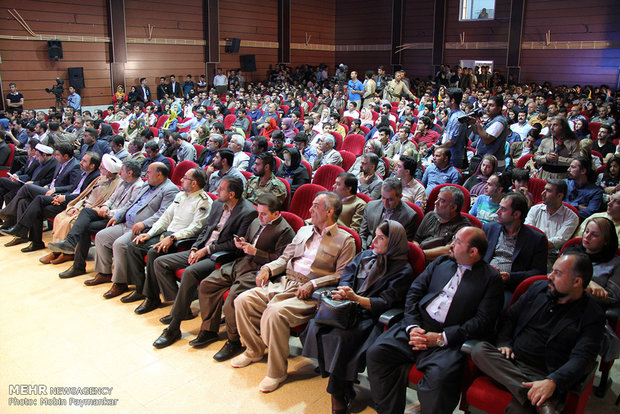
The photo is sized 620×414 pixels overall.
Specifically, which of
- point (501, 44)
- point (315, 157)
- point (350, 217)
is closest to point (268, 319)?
point (350, 217)

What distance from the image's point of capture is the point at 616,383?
118 inches

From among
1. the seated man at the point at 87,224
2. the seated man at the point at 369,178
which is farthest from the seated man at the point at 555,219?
the seated man at the point at 87,224

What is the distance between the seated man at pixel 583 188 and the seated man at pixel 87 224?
4014mm

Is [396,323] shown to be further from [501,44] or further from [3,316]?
[501,44]

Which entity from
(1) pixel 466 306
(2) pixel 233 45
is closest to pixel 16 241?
(1) pixel 466 306

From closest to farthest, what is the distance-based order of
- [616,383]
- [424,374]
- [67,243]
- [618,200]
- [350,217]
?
[424,374] → [616,383] → [618,200] → [350,217] → [67,243]

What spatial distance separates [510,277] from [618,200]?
100 centimetres

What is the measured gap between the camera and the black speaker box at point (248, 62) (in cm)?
1756

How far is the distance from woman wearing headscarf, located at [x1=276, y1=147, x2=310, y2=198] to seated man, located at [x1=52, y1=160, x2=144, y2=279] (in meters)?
1.54

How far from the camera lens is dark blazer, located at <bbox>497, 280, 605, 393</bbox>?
223 centimetres

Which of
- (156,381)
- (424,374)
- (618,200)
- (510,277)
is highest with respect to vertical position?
(618,200)

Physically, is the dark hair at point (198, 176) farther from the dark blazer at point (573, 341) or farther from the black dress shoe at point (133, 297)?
the dark blazer at point (573, 341)

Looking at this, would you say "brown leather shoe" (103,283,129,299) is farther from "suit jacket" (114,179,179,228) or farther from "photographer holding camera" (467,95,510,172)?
"photographer holding camera" (467,95,510,172)

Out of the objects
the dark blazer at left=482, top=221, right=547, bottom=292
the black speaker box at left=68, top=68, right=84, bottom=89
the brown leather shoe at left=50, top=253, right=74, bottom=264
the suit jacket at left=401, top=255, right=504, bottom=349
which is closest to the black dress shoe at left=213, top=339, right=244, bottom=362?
the suit jacket at left=401, top=255, right=504, bottom=349
